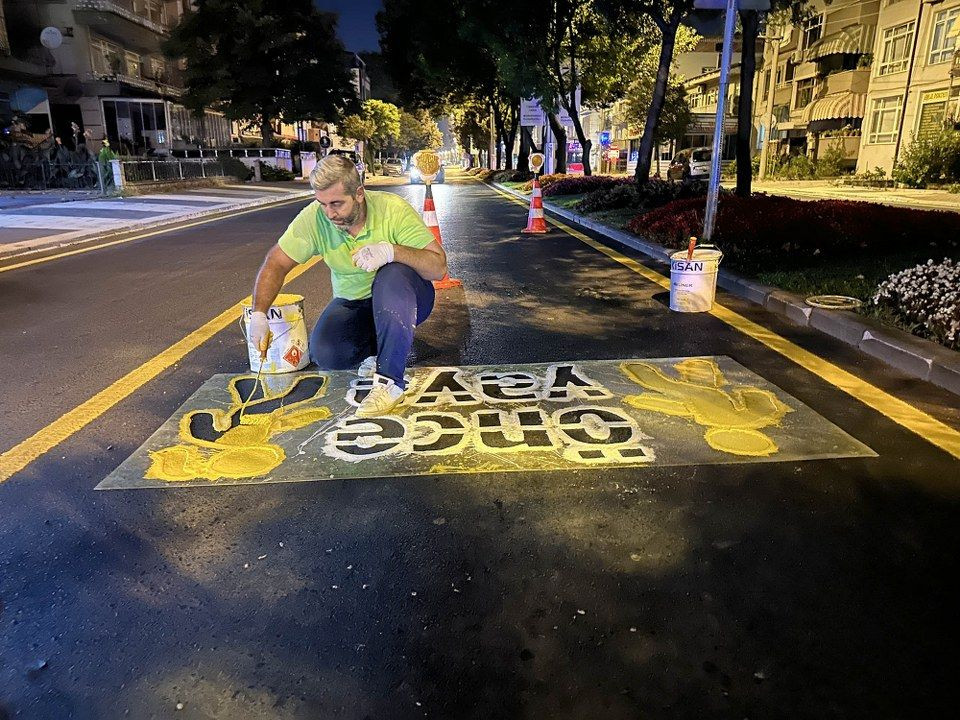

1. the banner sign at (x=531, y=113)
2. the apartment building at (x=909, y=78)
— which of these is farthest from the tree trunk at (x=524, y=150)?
the apartment building at (x=909, y=78)

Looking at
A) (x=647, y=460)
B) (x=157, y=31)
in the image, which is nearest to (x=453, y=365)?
(x=647, y=460)

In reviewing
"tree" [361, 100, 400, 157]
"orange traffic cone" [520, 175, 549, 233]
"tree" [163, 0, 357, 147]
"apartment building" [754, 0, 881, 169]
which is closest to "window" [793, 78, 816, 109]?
"apartment building" [754, 0, 881, 169]

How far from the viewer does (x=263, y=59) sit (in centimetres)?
3891

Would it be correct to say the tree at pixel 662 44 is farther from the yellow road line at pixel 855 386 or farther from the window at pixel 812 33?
the window at pixel 812 33

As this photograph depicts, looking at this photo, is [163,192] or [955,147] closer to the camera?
[955,147]

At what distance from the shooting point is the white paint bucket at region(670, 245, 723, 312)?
6.13m

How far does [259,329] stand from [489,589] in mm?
2192

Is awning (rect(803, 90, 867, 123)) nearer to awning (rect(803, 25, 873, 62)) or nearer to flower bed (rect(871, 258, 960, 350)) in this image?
awning (rect(803, 25, 873, 62))

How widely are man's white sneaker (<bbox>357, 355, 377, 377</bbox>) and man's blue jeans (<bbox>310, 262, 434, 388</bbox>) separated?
0.17 ft

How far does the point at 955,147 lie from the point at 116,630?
29.0 metres

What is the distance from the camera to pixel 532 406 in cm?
389

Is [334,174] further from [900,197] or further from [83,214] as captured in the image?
[900,197]

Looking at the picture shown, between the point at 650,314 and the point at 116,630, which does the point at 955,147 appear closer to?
the point at 650,314

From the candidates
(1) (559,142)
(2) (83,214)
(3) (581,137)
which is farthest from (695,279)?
(1) (559,142)
